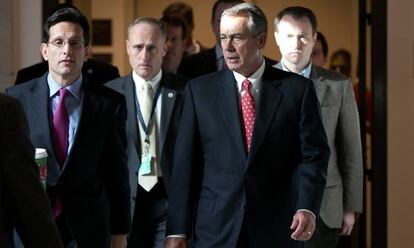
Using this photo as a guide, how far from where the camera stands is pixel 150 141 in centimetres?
530

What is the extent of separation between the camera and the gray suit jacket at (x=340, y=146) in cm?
504

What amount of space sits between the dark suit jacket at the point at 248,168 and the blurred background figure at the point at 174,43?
6.96 ft

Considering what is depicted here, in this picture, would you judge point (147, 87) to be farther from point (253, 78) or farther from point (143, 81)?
point (253, 78)

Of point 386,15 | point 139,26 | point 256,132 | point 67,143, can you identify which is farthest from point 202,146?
point 386,15

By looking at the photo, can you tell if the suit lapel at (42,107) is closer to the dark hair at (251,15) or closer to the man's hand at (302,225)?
the dark hair at (251,15)

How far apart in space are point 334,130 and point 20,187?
2.68 metres

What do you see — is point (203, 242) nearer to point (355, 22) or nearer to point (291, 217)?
point (291, 217)

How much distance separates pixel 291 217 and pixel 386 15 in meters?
2.80

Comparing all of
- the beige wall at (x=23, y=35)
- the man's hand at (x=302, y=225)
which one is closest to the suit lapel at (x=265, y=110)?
the man's hand at (x=302, y=225)

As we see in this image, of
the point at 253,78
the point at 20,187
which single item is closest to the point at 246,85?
the point at 253,78

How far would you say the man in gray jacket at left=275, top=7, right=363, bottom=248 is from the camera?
505 centimetres

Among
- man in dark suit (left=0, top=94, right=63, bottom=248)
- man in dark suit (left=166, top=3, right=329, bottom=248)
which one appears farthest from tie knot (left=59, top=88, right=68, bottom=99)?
man in dark suit (left=0, top=94, right=63, bottom=248)

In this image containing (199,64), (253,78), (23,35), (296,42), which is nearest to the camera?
(253,78)

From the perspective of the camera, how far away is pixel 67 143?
162 inches
